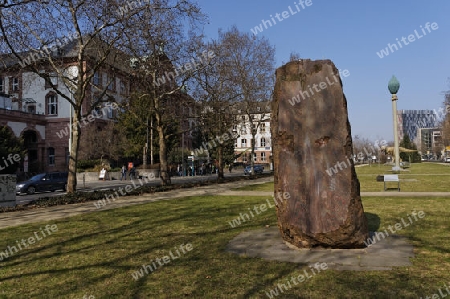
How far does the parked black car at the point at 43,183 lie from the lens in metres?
25.3

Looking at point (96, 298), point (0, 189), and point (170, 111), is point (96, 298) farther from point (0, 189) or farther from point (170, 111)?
point (170, 111)

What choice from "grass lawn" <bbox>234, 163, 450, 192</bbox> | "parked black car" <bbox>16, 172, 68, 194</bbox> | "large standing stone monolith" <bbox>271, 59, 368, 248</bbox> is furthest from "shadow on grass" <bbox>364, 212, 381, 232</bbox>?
"parked black car" <bbox>16, 172, 68, 194</bbox>

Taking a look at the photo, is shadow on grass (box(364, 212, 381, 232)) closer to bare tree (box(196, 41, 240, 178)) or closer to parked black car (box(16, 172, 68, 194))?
bare tree (box(196, 41, 240, 178))

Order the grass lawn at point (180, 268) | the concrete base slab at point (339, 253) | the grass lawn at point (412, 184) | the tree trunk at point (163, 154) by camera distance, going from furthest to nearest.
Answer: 1. the tree trunk at point (163, 154)
2. the grass lawn at point (412, 184)
3. the concrete base slab at point (339, 253)
4. the grass lawn at point (180, 268)

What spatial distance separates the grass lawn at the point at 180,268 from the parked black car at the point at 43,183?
57.1 feet

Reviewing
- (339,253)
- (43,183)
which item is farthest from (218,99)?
(339,253)

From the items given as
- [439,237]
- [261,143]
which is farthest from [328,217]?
[261,143]

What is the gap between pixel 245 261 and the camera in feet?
19.3

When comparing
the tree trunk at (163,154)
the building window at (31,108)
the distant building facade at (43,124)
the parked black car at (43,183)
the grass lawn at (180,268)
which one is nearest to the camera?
the grass lawn at (180,268)

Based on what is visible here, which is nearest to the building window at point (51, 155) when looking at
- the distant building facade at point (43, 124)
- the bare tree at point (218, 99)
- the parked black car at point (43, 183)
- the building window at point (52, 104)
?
the distant building facade at point (43, 124)

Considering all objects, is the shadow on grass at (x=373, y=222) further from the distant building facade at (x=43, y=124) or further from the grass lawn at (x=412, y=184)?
the distant building facade at (x=43, y=124)

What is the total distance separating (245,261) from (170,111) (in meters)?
21.4

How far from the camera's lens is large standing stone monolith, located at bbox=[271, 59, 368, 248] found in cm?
624

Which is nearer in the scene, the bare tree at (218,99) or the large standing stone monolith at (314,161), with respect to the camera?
the large standing stone monolith at (314,161)
